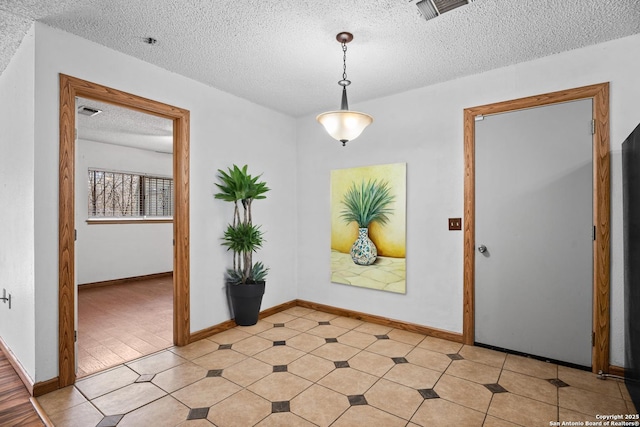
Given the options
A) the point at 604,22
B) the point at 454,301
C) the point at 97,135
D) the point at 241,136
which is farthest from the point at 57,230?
the point at 604,22

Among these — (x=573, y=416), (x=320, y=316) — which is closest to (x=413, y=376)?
(x=573, y=416)

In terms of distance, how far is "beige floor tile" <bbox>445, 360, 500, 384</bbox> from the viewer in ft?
8.50


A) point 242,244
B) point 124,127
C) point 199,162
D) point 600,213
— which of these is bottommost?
point 242,244

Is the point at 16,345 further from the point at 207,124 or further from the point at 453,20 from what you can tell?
the point at 453,20

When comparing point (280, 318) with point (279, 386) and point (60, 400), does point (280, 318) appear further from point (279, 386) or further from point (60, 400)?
point (60, 400)

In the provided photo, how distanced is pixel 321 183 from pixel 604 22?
9.87ft

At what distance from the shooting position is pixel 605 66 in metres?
2.67

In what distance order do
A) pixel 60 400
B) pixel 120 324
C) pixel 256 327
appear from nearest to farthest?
pixel 60 400 < pixel 256 327 < pixel 120 324

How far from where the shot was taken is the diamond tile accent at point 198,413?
6.93 ft

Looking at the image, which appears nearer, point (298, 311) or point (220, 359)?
point (220, 359)

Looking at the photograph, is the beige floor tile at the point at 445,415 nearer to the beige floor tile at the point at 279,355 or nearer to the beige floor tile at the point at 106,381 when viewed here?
the beige floor tile at the point at 279,355

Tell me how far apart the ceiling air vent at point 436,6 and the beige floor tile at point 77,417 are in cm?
330

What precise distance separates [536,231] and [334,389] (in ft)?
7.14

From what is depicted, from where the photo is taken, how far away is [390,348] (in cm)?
320
